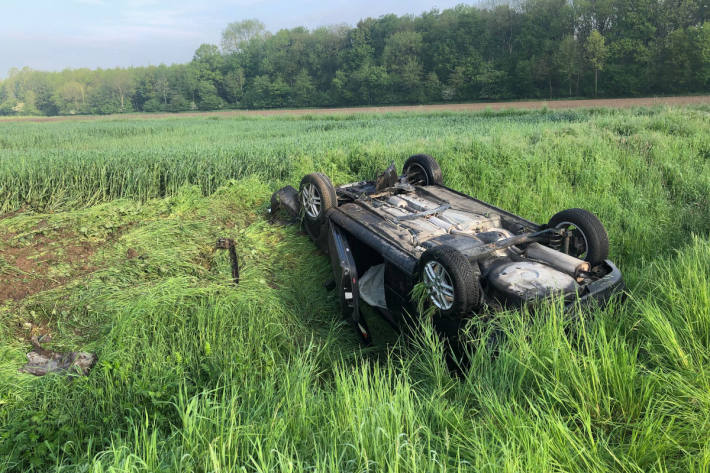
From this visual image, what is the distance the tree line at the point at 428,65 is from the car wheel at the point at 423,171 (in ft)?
144

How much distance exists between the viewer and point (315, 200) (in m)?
5.26

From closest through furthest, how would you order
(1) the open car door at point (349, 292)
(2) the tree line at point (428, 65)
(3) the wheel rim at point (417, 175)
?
(1) the open car door at point (349, 292), (3) the wheel rim at point (417, 175), (2) the tree line at point (428, 65)

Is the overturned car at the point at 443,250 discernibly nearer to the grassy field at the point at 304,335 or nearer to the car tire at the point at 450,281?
the car tire at the point at 450,281

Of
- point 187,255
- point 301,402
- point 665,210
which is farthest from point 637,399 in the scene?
point 665,210

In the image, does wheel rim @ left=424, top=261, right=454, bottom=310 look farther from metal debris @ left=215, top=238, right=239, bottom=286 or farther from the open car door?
metal debris @ left=215, top=238, right=239, bottom=286

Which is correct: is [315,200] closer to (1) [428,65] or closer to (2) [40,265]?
(2) [40,265]

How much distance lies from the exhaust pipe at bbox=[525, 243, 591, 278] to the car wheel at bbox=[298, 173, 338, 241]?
7.53ft

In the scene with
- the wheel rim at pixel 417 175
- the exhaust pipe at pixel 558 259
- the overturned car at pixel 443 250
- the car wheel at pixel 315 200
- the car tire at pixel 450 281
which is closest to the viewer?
the car tire at pixel 450 281

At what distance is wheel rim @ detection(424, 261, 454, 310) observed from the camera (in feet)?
10.3

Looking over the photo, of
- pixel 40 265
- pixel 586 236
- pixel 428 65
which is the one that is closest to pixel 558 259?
pixel 586 236

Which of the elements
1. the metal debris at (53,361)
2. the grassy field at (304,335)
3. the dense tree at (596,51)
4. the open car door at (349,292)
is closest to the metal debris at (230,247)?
Result: the grassy field at (304,335)

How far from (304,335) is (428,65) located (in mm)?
61130

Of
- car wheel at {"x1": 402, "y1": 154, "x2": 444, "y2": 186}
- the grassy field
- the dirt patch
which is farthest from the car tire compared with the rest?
the dirt patch

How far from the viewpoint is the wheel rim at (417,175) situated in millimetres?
5770
